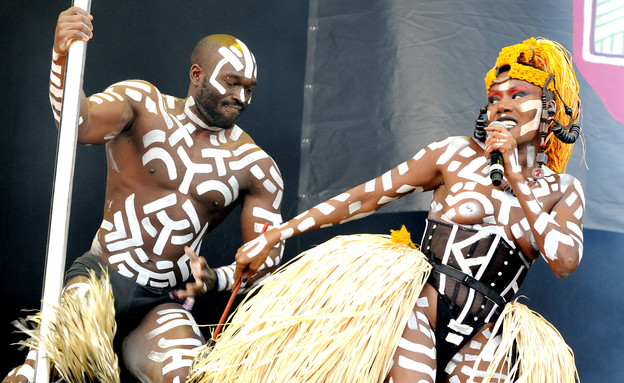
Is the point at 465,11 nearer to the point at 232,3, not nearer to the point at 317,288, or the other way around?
the point at 232,3

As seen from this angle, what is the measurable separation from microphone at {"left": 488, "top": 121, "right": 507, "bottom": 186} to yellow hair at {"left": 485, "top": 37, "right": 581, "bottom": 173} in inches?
8.8

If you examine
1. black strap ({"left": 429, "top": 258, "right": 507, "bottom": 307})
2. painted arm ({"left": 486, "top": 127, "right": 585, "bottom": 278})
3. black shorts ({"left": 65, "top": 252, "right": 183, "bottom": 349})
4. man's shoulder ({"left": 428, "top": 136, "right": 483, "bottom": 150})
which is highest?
man's shoulder ({"left": 428, "top": 136, "right": 483, "bottom": 150})

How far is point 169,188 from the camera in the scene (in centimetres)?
256

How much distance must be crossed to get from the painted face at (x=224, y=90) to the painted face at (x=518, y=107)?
827mm

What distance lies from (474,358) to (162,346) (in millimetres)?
906

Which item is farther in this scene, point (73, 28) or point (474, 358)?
point (474, 358)

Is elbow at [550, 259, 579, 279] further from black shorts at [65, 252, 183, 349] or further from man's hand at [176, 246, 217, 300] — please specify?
black shorts at [65, 252, 183, 349]

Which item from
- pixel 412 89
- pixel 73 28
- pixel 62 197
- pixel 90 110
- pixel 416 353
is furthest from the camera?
pixel 412 89

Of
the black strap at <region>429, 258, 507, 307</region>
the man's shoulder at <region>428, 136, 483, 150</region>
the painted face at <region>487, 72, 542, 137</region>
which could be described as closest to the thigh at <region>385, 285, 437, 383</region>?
the black strap at <region>429, 258, 507, 307</region>

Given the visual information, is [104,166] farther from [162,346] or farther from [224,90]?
[162,346]

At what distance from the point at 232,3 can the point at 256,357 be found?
177cm

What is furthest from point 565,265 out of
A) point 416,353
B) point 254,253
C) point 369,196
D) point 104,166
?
point 104,166

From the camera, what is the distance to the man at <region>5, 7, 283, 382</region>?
2436mm

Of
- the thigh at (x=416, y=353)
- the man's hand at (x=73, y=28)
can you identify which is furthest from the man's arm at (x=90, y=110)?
the thigh at (x=416, y=353)
